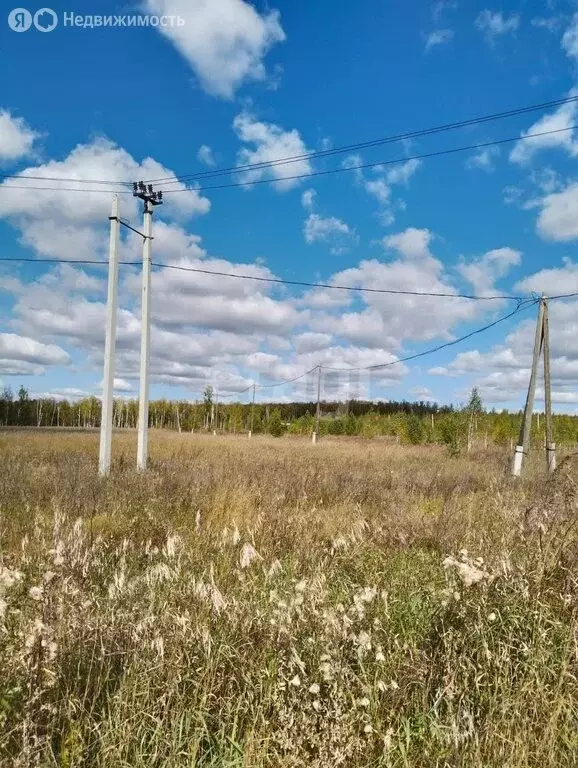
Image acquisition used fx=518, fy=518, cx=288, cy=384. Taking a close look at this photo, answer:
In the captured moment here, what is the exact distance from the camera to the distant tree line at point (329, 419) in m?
45.0

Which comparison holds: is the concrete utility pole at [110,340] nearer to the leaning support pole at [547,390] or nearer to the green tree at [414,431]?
the leaning support pole at [547,390]

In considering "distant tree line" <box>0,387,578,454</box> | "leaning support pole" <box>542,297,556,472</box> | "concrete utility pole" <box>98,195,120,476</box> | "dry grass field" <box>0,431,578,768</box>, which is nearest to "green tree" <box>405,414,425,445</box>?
"distant tree line" <box>0,387,578,454</box>

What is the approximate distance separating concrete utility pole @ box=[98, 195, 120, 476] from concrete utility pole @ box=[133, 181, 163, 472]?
95 centimetres

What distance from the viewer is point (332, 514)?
6.75 metres

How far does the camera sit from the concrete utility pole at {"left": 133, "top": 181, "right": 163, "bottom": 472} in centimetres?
1198

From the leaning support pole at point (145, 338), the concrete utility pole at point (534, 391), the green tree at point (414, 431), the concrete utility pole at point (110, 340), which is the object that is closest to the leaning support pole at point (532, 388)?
the concrete utility pole at point (534, 391)

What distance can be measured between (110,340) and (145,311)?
1410 mm

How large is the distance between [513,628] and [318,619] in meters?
1.03

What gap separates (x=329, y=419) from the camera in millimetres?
69562

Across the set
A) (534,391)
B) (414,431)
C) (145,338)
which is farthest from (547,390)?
(414,431)

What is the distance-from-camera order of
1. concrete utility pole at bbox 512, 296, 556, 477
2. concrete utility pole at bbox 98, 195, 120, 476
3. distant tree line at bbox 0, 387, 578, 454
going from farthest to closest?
distant tree line at bbox 0, 387, 578, 454 < concrete utility pole at bbox 512, 296, 556, 477 < concrete utility pole at bbox 98, 195, 120, 476

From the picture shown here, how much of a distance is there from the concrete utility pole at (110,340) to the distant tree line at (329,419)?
57.4ft

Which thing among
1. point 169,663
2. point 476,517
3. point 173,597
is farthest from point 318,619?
point 476,517

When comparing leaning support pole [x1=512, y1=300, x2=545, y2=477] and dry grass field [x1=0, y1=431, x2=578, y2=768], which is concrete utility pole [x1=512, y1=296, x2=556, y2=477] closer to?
leaning support pole [x1=512, y1=300, x2=545, y2=477]
